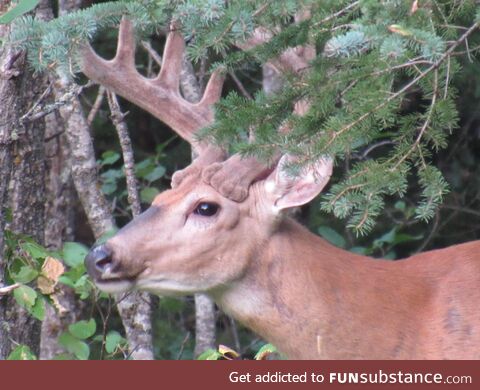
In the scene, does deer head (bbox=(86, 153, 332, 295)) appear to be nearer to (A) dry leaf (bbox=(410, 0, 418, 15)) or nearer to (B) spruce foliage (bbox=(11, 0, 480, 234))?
(B) spruce foliage (bbox=(11, 0, 480, 234))

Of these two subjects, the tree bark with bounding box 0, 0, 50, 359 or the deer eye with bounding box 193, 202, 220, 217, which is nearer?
the deer eye with bounding box 193, 202, 220, 217

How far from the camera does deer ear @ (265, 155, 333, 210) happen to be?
197 inches

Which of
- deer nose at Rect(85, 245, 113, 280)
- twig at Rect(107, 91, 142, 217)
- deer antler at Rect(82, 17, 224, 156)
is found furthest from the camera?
twig at Rect(107, 91, 142, 217)

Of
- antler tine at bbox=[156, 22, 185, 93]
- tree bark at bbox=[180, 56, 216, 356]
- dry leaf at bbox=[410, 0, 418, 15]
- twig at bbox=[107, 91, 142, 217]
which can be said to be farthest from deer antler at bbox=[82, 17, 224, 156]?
tree bark at bbox=[180, 56, 216, 356]

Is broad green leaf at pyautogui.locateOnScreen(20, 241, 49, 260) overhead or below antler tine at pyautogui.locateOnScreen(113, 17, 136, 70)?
below

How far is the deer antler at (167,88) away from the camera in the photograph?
550 cm

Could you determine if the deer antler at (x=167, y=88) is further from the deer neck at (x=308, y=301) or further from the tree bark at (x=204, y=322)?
the tree bark at (x=204, y=322)

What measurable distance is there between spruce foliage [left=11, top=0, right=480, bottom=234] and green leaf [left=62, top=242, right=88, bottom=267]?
3.58 feet

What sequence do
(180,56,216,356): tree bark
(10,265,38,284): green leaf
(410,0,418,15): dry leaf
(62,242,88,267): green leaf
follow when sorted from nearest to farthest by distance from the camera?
1. (410,0,418,15): dry leaf
2. (10,265,38,284): green leaf
3. (62,242,88,267): green leaf
4. (180,56,216,356): tree bark

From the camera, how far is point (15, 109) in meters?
5.23

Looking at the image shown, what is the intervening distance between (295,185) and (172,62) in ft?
2.98

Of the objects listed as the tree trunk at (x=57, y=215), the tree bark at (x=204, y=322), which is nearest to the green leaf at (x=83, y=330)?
the tree bark at (x=204, y=322)

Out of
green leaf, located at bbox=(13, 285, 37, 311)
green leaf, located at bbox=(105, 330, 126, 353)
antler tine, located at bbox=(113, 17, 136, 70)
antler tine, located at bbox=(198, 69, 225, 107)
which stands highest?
antler tine, located at bbox=(113, 17, 136, 70)

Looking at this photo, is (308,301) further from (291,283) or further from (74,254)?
(74,254)
